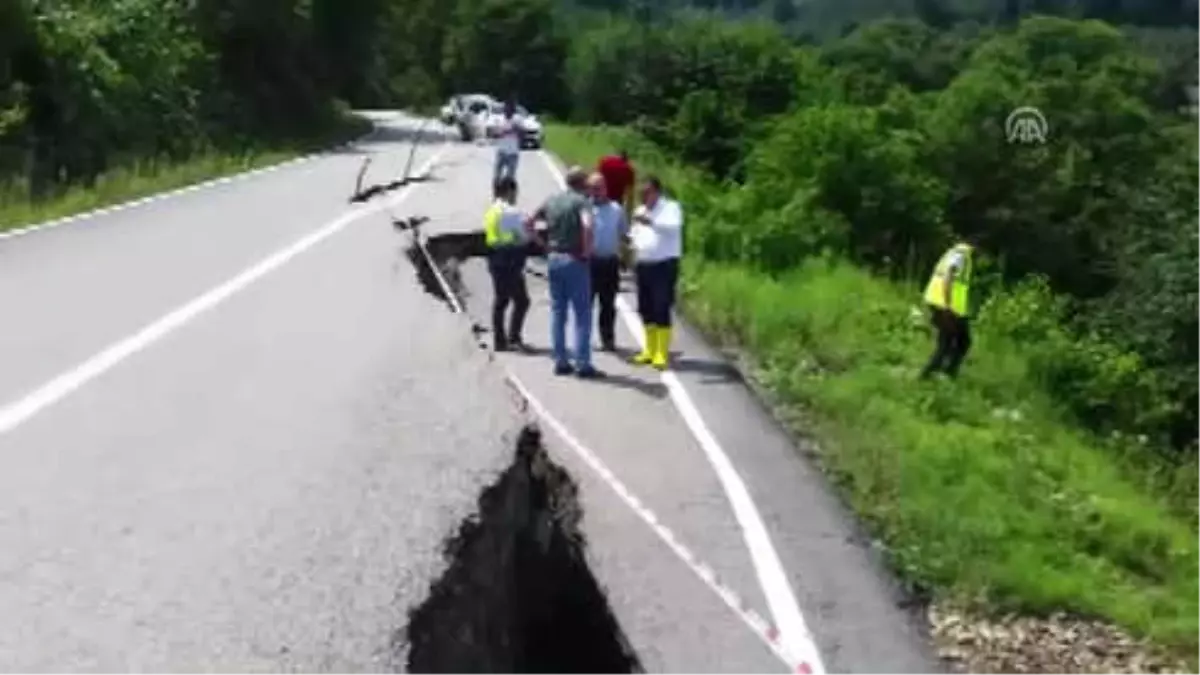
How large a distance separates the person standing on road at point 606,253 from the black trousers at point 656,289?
395 millimetres

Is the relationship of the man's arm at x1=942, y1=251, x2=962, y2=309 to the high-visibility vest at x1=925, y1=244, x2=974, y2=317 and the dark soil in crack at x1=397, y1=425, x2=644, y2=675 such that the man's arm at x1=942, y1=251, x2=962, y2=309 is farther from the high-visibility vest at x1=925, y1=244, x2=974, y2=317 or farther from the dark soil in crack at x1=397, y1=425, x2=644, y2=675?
the dark soil in crack at x1=397, y1=425, x2=644, y2=675

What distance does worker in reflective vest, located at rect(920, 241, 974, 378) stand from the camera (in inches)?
661

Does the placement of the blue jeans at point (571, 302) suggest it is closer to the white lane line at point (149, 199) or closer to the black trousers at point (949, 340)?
the black trousers at point (949, 340)

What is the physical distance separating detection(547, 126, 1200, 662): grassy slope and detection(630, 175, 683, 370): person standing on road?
→ 941mm

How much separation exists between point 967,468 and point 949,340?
16.0ft

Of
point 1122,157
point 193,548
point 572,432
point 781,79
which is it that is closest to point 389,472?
point 193,548

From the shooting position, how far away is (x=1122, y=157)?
50.0 metres

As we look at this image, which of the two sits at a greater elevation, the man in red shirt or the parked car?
the man in red shirt

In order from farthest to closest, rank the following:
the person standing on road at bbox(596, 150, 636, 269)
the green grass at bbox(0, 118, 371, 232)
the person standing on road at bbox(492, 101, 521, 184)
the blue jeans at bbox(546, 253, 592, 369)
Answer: the green grass at bbox(0, 118, 371, 232) → the person standing on road at bbox(492, 101, 521, 184) → the person standing on road at bbox(596, 150, 636, 269) → the blue jeans at bbox(546, 253, 592, 369)

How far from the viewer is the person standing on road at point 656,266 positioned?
52.4 ft

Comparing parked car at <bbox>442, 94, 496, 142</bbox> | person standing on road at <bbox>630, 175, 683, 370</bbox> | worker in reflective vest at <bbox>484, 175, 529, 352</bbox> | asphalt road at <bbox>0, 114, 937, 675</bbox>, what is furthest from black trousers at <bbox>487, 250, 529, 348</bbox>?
parked car at <bbox>442, 94, 496, 142</bbox>

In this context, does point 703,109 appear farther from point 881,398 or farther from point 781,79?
point 881,398

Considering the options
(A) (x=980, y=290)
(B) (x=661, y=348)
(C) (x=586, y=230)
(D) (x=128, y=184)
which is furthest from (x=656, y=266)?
(D) (x=128, y=184)

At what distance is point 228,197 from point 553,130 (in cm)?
3307
